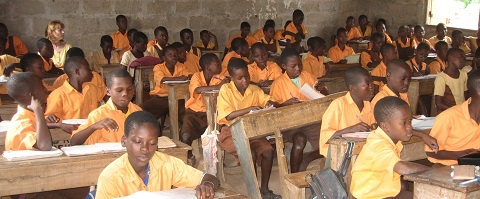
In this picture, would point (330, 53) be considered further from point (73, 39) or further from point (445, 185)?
point (445, 185)

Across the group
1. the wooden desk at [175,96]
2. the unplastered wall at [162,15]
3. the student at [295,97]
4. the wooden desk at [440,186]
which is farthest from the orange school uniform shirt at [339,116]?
the unplastered wall at [162,15]

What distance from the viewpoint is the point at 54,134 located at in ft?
15.0

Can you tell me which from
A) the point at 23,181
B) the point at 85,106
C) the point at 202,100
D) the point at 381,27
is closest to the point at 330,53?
the point at 381,27

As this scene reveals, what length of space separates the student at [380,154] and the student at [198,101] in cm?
261

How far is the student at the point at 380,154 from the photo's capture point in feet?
10.9

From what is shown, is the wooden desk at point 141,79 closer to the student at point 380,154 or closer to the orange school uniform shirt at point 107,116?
the orange school uniform shirt at point 107,116

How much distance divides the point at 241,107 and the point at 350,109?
3.64 feet

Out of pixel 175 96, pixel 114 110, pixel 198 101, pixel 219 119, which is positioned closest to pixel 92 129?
pixel 114 110

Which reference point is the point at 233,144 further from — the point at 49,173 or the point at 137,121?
the point at 137,121

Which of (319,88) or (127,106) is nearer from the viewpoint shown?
(127,106)

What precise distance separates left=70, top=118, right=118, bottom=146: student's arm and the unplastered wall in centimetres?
616

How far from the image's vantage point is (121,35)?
10188 mm

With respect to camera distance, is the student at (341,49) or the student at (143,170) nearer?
the student at (143,170)

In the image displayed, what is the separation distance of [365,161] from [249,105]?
79.1 inches
